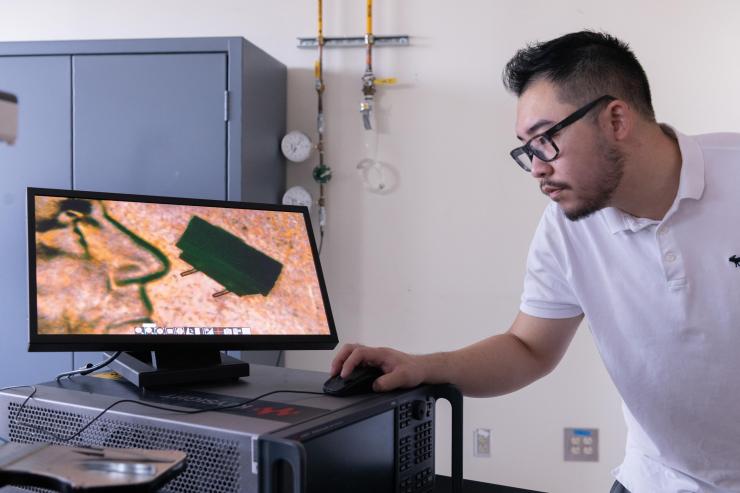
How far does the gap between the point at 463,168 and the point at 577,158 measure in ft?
4.13

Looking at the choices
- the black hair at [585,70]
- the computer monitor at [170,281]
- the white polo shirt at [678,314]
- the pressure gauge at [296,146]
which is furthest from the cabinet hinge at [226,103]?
the white polo shirt at [678,314]

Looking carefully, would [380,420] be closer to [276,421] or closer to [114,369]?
[276,421]

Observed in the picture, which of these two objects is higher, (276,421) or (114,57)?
(114,57)

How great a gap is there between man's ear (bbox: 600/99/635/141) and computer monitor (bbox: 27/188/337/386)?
1.89ft

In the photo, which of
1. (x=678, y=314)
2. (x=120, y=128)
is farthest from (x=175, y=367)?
(x=120, y=128)

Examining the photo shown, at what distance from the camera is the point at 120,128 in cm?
225

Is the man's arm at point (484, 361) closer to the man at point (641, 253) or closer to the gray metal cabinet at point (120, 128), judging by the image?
the man at point (641, 253)

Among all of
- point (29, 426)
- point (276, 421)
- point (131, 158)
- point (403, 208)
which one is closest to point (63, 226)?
point (29, 426)

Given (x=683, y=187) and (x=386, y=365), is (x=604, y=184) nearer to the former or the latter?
(x=683, y=187)

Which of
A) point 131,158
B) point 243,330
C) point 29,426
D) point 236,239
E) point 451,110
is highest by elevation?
point 451,110

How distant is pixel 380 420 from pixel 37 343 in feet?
1.63

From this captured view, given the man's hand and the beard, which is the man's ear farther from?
the man's hand

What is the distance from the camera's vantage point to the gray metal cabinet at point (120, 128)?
86.6 inches

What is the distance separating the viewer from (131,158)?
7.39 feet
